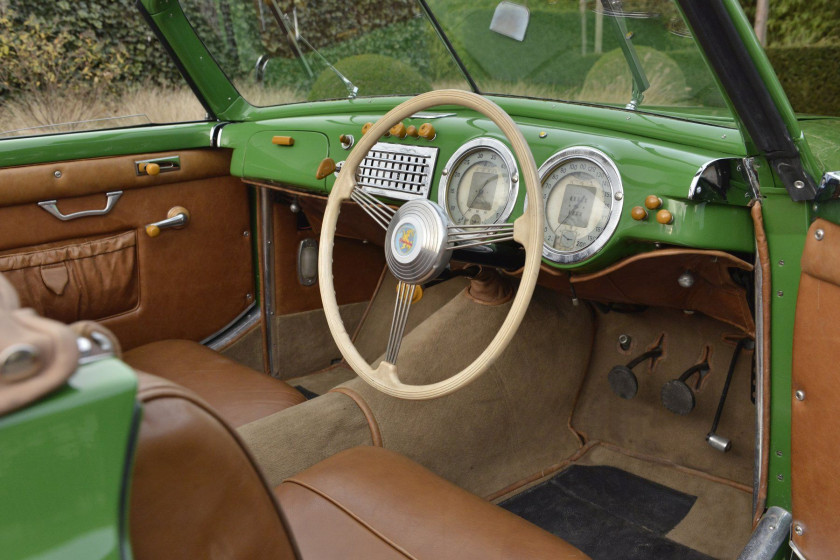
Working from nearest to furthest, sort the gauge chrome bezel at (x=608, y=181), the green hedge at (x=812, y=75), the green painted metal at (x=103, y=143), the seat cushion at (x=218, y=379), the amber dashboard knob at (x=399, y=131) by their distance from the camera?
the gauge chrome bezel at (x=608, y=181) → the seat cushion at (x=218, y=379) → the amber dashboard knob at (x=399, y=131) → the green painted metal at (x=103, y=143) → the green hedge at (x=812, y=75)

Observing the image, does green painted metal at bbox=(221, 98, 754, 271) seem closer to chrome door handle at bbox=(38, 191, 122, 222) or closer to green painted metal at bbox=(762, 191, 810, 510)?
green painted metal at bbox=(762, 191, 810, 510)

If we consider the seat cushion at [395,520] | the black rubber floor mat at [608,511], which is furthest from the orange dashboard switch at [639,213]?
Answer: the black rubber floor mat at [608,511]

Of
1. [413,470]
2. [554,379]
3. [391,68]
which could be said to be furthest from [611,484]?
[391,68]

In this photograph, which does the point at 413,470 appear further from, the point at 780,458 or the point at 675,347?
the point at 675,347

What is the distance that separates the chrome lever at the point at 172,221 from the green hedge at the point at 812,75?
7468 millimetres

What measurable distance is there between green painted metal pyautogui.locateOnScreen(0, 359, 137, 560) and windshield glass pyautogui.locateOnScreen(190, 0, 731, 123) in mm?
1434

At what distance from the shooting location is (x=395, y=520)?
1.29 metres

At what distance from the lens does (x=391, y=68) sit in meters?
2.51

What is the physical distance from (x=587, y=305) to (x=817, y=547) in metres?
1.26

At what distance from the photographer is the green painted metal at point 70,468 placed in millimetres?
534

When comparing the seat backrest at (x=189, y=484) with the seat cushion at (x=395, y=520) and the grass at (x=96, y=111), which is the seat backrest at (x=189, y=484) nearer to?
the seat cushion at (x=395, y=520)

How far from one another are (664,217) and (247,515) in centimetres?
117

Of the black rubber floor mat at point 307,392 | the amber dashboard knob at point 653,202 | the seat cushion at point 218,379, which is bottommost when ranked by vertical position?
the black rubber floor mat at point 307,392

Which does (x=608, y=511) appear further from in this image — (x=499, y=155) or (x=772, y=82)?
(x=772, y=82)
